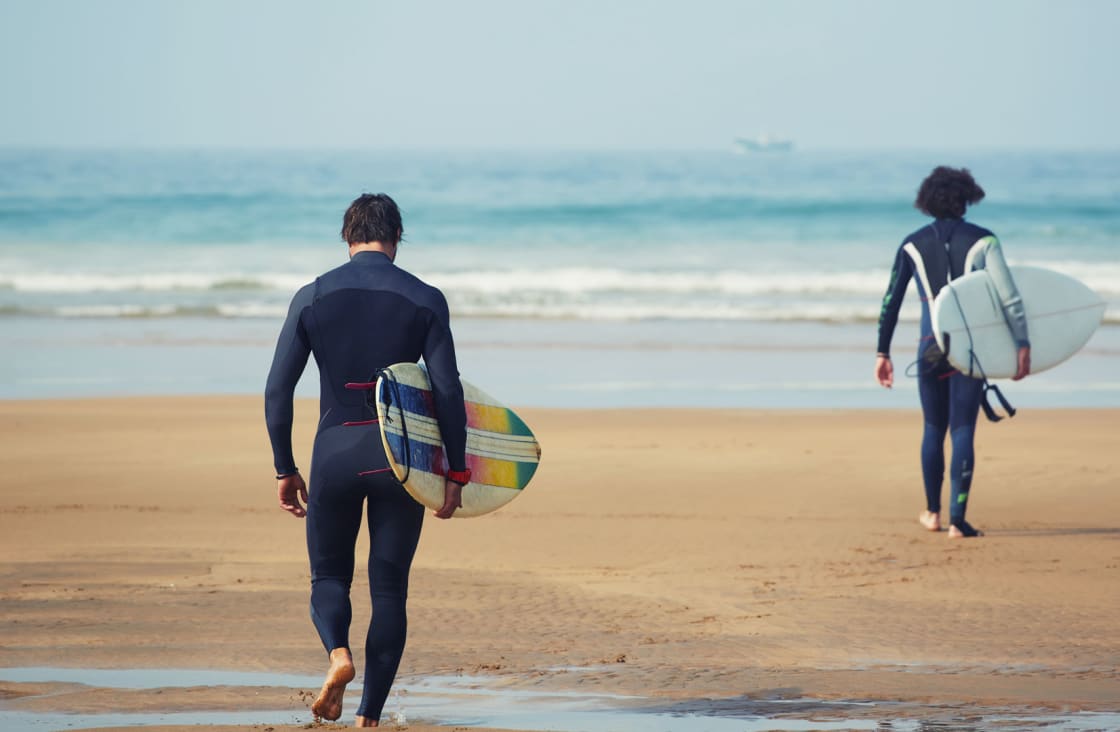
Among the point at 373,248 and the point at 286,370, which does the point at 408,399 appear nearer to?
the point at 286,370

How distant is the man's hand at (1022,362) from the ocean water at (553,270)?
3125mm

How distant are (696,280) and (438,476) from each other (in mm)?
23058

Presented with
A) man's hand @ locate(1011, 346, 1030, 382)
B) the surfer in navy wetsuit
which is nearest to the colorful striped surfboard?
the surfer in navy wetsuit

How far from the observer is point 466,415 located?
4.12 metres

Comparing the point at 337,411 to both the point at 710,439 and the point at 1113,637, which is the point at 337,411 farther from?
the point at 710,439

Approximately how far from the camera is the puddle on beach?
159 inches

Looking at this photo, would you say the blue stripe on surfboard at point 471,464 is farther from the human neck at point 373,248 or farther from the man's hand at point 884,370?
the man's hand at point 884,370

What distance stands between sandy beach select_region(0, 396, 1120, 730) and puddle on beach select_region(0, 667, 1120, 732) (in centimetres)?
8

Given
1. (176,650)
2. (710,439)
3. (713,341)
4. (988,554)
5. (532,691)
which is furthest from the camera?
(713,341)

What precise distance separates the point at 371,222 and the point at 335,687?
1252mm

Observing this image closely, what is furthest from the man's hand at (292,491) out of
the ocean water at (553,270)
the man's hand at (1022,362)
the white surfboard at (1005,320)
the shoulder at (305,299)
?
the man's hand at (1022,362)

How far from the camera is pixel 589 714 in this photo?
421 cm

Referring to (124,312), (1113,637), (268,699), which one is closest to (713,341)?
(124,312)

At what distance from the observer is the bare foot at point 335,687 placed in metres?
3.80
